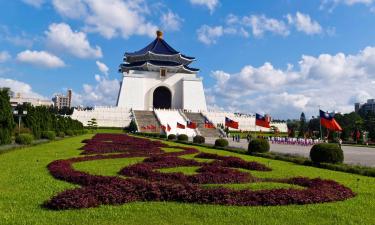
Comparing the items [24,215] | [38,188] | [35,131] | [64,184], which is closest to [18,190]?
[38,188]

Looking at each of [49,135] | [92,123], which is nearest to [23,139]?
[49,135]

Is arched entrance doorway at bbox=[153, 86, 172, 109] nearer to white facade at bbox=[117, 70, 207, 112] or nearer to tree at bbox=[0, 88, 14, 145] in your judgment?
white facade at bbox=[117, 70, 207, 112]

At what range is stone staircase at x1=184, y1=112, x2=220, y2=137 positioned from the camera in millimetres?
41844

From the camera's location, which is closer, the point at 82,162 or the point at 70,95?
the point at 82,162

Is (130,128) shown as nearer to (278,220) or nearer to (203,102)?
(203,102)

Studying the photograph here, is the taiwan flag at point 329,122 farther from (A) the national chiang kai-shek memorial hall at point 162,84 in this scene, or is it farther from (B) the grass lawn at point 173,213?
(A) the national chiang kai-shek memorial hall at point 162,84

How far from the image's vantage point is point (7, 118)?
58.1 feet

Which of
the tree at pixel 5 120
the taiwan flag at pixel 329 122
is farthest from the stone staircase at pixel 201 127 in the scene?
the taiwan flag at pixel 329 122

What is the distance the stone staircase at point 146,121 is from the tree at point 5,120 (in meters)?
24.2

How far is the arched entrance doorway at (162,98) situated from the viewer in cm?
6649

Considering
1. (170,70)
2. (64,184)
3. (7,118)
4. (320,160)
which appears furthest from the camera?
(170,70)

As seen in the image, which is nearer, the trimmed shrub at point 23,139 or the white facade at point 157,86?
the trimmed shrub at point 23,139

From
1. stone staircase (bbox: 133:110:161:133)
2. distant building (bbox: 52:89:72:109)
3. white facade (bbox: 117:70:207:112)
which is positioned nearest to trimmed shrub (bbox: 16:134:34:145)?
stone staircase (bbox: 133:110:161:133)

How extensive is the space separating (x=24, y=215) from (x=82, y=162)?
21.0 feet
